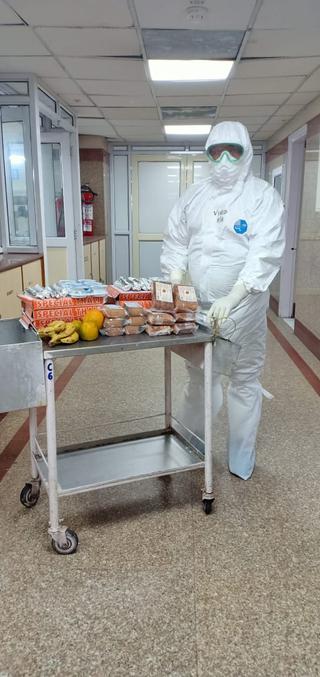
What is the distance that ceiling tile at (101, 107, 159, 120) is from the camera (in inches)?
213

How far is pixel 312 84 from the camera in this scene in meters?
4.16

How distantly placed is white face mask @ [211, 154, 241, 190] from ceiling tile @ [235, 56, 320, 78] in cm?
184

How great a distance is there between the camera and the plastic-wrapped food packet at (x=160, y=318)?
183 cm

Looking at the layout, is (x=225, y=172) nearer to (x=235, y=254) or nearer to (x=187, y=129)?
(x=235, y=254)

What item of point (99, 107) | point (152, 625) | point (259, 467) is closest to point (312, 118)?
point (99, 107)

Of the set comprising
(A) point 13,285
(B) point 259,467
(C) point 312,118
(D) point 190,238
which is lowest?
(B) point 259,467

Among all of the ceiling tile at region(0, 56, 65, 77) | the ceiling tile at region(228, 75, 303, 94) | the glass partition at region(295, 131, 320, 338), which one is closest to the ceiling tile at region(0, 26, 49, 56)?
the ceiling tile at region(0, 56, 65, 77)

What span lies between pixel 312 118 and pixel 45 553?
4491 millimetres

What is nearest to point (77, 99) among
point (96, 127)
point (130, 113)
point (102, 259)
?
point (130, 113)

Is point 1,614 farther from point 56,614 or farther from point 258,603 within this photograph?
point 258,603

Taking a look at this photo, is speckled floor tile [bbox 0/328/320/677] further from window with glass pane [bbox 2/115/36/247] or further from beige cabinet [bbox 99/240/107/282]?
beige cabinet [bbox 99/240/107/282]

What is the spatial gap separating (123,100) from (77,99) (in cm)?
45

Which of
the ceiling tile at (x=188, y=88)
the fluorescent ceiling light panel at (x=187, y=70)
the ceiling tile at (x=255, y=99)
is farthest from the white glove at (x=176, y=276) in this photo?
the ceiling tile at (x=255, y=99)

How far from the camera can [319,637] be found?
1487 mm
